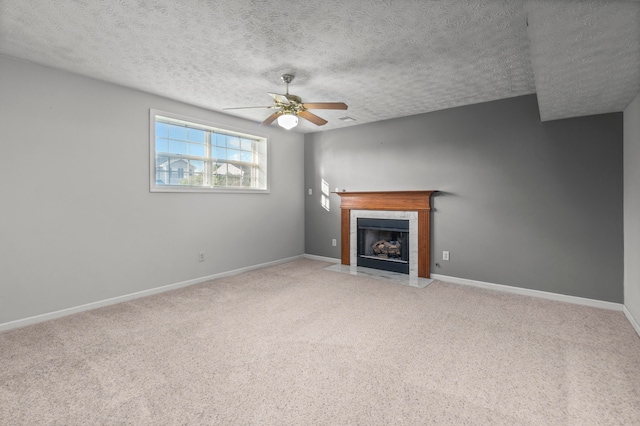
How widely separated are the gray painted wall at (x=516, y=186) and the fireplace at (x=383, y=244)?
505mm

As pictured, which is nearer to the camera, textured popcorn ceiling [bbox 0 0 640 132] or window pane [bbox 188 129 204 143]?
textured popcorn ceiling [bbox 0 0 640 132]

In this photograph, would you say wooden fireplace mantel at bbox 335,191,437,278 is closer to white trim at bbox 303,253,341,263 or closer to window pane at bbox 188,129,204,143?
white trim at bbox 303,253,341,263

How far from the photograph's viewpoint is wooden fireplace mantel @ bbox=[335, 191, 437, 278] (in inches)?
177

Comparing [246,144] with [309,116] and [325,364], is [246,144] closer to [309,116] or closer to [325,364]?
[309,116]

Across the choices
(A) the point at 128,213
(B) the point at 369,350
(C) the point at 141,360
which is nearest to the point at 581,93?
(B) the point at 369,350

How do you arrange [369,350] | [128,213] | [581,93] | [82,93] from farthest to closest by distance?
[128,213] < [82,93] < [581,93] < [369,350]

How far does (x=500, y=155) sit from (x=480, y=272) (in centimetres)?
158

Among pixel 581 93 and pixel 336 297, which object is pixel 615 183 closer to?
pixel 581 93

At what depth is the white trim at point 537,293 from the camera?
3318mm

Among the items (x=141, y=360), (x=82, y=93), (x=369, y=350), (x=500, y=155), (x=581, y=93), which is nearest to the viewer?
(x=141, y=360)

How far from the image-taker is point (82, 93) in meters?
3.19

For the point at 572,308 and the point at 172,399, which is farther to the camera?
the point at 572,308

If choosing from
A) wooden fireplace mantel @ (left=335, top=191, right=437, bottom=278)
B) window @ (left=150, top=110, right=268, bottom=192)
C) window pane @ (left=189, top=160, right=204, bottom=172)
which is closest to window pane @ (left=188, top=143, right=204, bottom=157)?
window @ (left=150, top=110, right=268, bottom=192)

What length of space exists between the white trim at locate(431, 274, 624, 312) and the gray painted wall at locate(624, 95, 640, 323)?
0.18m
